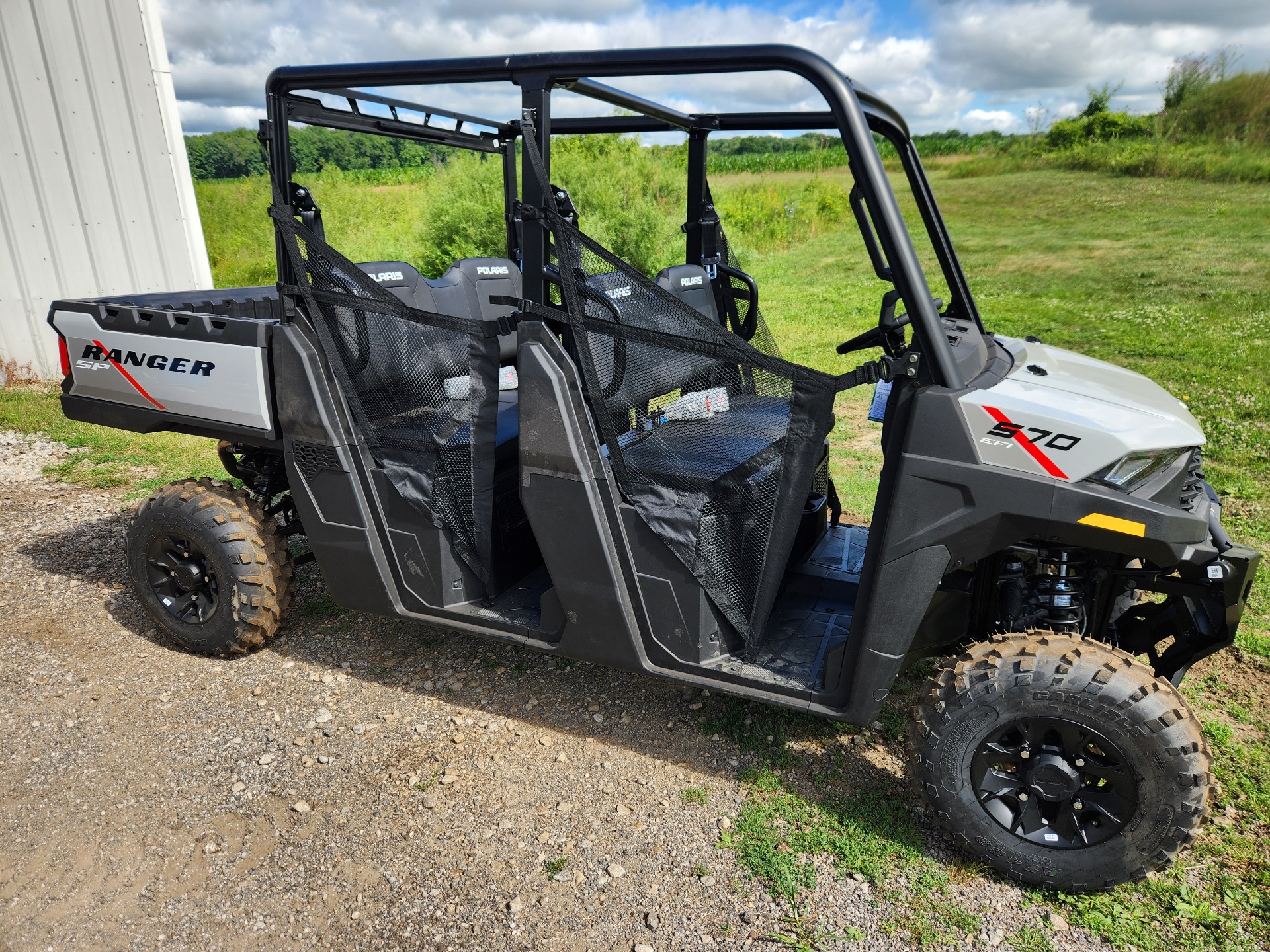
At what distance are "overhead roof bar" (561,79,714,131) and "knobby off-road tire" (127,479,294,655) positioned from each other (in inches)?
83.8

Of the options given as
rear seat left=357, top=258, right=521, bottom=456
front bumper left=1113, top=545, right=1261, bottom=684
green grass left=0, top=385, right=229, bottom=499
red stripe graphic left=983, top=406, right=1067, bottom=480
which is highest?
rear seat left=357, top=258, right=521, bottom=456

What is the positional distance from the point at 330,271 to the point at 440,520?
3.12ft

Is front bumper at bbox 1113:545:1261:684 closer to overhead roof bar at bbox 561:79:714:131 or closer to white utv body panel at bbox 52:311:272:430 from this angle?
overhead roof bar at bbox 561:79:714:131

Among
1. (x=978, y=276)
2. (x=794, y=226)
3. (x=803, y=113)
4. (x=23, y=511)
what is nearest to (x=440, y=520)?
(x=803, y=113)

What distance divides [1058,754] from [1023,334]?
965cm

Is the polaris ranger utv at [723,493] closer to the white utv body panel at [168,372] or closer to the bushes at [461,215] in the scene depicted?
the white utv body panel at [168,372]

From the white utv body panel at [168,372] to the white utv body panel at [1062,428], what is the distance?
8.31 feet

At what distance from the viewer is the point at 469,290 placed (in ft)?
13.6

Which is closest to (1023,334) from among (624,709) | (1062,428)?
(624,709)

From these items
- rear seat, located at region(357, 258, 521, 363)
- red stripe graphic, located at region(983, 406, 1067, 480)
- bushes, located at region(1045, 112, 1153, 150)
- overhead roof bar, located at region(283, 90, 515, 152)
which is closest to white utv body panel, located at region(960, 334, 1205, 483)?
red stripe graphic, located at region(983, 406, 1067, 480)

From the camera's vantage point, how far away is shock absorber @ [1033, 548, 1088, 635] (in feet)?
8.05

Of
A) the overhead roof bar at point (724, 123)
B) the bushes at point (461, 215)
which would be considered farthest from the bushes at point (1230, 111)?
the overhead roof bar at point (724, 123)

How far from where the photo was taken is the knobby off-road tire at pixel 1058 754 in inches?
86.0

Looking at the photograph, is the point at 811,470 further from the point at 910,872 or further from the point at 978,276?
the point at 978,276
